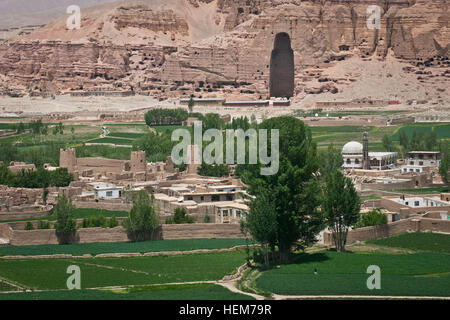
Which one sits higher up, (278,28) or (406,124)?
(278,28)

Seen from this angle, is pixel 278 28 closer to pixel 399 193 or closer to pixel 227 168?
pixel 227 168

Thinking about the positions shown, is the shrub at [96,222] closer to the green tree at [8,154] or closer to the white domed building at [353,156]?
the white domed building at [353,156]

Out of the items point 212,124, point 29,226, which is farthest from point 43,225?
point 212,124

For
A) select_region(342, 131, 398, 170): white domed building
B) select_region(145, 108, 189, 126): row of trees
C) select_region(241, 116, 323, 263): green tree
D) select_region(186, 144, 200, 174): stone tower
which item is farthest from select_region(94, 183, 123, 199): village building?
select_region(145, 108, 189, 126): row of trees

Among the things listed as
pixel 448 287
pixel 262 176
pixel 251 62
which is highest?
pixel 251 62

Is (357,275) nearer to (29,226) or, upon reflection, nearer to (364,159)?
(29,226)

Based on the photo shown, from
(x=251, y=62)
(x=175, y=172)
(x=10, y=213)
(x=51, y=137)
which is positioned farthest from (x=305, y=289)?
(x=251, y=62)

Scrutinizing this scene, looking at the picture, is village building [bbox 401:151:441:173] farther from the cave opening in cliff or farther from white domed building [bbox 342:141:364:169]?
the cave opening in cliff

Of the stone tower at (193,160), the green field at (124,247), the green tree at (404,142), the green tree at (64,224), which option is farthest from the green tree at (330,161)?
the green tree at (64,224)
